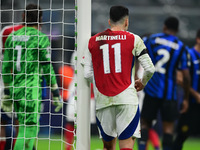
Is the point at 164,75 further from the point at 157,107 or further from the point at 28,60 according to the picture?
the point at 28,60

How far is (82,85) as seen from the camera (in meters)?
4.78

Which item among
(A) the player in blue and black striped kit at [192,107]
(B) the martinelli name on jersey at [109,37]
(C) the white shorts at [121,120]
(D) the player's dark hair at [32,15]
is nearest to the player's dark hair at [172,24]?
(A) the player in blue and black striped kit at [192,107]

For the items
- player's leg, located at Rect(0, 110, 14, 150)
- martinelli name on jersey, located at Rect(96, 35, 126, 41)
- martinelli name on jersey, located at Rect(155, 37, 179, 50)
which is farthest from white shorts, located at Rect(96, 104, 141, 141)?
martinelli name on jersey, located at Rect(155, 37, 179, 50)

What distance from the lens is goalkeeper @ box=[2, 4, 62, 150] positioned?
5.28m

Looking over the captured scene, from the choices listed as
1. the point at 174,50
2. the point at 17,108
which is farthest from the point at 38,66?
the point at 174,50

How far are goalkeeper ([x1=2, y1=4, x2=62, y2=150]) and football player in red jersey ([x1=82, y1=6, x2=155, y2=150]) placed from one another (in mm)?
906

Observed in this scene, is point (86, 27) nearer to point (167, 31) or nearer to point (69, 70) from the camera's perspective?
point (167, 31)

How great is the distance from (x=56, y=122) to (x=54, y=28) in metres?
2.30

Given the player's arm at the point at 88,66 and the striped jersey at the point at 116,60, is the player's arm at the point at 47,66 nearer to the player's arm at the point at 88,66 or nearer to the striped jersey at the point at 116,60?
the player's arm at the point at 88,66

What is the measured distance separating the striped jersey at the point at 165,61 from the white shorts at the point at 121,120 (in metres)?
2.63

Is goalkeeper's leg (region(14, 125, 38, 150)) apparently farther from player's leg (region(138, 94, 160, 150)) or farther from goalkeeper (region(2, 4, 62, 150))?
player's leg (region(138, 94, 160, 150))

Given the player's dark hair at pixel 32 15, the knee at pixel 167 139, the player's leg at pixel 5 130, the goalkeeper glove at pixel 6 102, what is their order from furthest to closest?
the knee at pixel 167 139 → the player's leg at pixel 5 130 → the goalkeeper glove at pixel 6 102 → the player's dark hair at pixel 32 15

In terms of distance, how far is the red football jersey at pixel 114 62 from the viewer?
14.6 ft

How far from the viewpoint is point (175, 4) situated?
14102 mm
